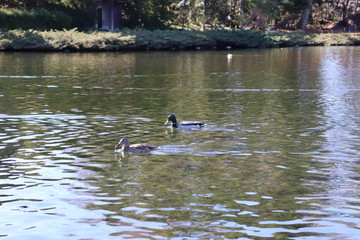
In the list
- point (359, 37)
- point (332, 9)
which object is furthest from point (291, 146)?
point (332, 9)

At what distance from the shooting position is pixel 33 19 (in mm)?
67000

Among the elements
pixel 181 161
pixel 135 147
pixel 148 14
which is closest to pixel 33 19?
pixel 148 14

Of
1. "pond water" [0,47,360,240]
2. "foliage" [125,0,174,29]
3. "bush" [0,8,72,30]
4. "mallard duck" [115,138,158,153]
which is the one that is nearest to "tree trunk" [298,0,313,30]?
"foliage" [125,0,174,29]

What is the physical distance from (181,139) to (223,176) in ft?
15.3

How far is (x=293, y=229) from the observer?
10.6 meters

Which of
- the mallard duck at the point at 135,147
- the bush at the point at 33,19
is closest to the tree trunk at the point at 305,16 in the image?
the bush at the point at 33,19

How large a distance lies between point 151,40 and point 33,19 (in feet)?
44.0

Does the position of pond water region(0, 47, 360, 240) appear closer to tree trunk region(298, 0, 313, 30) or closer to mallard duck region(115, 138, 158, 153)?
mallard duck region(115, 138, 158, 153)

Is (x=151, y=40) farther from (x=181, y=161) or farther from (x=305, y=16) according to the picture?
(x=181, y=161)

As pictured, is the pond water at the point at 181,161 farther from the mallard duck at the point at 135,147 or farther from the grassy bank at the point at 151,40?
the grassy bank at the point at 151,40

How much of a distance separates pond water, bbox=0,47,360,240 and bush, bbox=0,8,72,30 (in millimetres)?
32625

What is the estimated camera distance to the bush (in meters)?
65.1

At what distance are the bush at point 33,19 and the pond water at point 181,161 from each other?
107 feet

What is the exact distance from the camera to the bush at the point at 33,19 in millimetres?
65062
